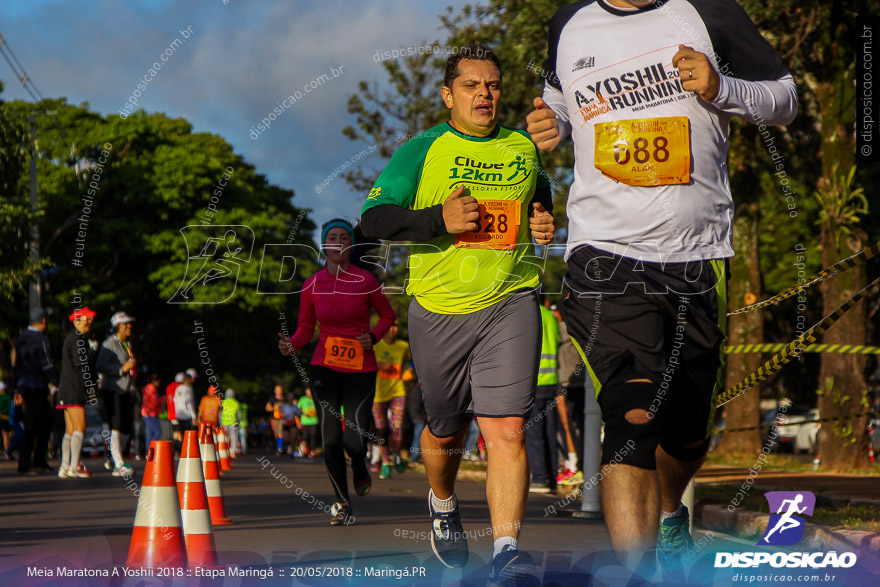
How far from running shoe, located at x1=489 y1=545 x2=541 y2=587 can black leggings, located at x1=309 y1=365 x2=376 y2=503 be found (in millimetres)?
3765

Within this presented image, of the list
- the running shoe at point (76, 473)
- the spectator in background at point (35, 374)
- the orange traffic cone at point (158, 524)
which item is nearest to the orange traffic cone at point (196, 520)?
the orange traffic cone at point (158, 524)

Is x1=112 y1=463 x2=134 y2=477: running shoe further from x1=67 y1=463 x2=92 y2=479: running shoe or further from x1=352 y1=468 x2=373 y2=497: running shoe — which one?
x1=352 y1=468 x2=373 y2=497: running shoe

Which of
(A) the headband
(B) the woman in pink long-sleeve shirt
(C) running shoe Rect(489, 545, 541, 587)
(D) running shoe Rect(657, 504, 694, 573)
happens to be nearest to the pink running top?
(B) the woman in pink long-sleeve shirt

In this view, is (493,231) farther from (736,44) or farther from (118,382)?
(118,382)

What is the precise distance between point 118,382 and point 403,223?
918cm

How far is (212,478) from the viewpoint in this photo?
7988 mm

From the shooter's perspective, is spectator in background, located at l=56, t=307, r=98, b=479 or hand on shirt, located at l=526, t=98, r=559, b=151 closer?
hand on shirt, located at l=526, t=98, r=559, b=151

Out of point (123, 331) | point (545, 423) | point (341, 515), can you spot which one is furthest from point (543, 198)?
point (123, 331)

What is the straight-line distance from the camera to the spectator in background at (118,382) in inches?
546

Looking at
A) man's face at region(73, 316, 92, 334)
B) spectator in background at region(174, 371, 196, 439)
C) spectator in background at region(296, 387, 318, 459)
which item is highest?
man's face at region(73, 316, 92, 334)

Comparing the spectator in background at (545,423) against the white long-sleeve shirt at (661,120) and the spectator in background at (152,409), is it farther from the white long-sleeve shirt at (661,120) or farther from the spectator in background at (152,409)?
the spectator in background at (152,409)

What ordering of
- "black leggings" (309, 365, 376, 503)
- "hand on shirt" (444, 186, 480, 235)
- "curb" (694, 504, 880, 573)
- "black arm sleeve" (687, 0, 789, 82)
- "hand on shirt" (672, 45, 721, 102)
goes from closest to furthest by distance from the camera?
"hand on shirt" (672, 45, 721, 102), "black arm sleeve" (687, 0, 789, 82), "hand on shirt" (444, 186, 480, 235), "curb" (694, 504, 880, 573), "black leggings" (309, 365, 376, 503)

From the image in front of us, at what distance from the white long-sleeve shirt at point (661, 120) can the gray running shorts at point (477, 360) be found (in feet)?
2.64

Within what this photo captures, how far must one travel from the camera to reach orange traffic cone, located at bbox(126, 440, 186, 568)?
192 inches
